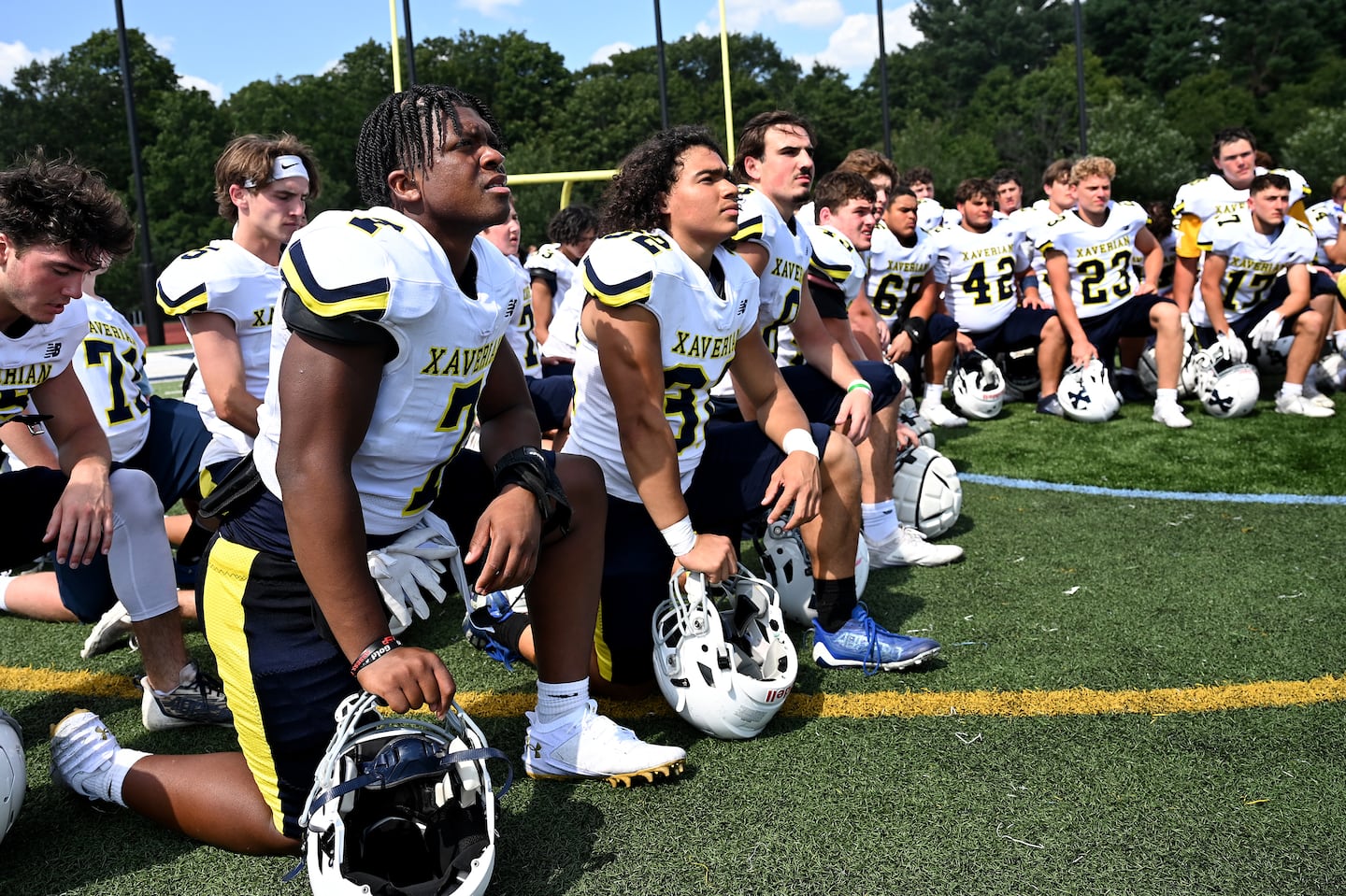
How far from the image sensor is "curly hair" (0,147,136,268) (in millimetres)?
2781

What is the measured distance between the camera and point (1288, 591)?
383 cm

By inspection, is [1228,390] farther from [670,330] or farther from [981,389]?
[670,330]

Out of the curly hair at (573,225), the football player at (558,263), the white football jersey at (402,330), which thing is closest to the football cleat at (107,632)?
the white football jersey at (402,330)

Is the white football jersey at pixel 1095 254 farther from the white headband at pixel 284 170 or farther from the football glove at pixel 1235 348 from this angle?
the white headband at pixel 284 170

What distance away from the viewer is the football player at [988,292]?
26.0 feet

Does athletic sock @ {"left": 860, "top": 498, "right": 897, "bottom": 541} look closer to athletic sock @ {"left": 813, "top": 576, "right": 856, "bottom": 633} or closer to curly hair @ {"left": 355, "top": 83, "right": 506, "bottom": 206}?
athletic sock @ {"left": 813, "top": 576, "right": 856, "bottom": 633}

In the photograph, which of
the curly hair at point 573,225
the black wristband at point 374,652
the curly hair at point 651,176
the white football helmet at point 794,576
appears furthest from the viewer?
the curly hair at point 573,225

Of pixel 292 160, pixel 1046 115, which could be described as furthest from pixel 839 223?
pixel 1046 115

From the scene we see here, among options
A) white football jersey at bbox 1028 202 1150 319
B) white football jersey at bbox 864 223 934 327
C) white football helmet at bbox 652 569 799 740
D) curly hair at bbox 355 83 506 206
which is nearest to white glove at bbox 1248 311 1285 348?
white football jersey at bbox 1028 202 1150 319

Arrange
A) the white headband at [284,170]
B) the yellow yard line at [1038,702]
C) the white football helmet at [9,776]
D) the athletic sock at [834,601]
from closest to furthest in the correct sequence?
the white football helmet at [9,776]
the yellow yard line at [1038,702]
the athletic sock at [834,601]
the white headband at [284,170]

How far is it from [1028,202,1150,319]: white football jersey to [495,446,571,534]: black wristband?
20.5ft

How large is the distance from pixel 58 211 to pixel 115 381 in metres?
1.59

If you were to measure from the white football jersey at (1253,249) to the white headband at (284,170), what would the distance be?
621 cm

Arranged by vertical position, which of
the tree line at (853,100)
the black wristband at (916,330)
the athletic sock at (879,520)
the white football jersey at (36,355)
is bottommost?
the athletic sock at (879,520)
